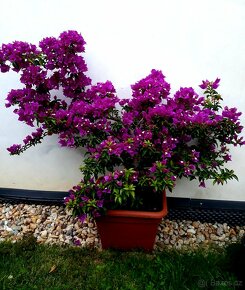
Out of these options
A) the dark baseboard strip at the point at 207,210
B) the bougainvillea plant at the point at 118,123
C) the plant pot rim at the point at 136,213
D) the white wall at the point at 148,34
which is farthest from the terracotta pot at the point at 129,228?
the white wall at the point at 148,34

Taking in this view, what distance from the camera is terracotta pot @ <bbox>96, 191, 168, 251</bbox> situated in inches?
115

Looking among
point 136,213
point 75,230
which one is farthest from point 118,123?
point 75,230

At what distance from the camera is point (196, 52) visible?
10.2ft

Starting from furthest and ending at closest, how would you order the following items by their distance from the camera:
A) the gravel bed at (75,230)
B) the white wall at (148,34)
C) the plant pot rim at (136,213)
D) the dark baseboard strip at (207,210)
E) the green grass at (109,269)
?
1. the dark baseboard strip at (207,210)
2. the gravel bed at (75,230)
3. the white wall at (148,34)
4. the plant pot rim at (136,213)
5. the green grass at (109,269)

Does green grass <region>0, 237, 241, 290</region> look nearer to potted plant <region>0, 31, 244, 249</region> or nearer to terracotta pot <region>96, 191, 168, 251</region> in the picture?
terracotta pot <region>96, 191, 168, 251</region>

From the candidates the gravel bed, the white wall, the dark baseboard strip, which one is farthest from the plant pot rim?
the white wall

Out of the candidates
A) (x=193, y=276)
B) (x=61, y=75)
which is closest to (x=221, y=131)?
(x=193, y=276)

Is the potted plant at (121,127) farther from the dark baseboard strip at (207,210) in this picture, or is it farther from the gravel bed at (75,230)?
the dark baseboard strip at (207,210)

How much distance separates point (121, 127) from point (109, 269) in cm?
116

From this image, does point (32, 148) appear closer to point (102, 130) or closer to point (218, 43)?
point (102, 130)

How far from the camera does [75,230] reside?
11.3ft

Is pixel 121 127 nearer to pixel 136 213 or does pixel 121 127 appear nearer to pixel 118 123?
pixel 118 123

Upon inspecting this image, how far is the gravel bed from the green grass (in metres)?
0.16

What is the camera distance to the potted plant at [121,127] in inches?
109
